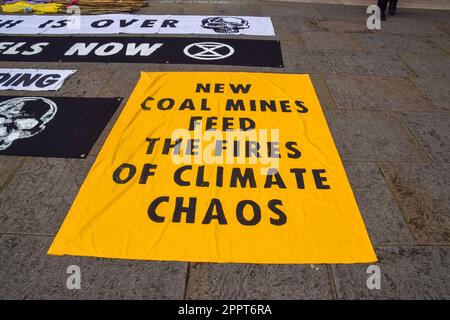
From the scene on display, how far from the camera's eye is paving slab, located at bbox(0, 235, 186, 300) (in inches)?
85.7

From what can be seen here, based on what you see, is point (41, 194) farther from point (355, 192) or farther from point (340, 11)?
point (340, 11)

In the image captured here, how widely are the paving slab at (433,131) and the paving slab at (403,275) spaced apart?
4.34 ft

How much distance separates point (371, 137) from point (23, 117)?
13.3 ft

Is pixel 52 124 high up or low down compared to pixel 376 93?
down

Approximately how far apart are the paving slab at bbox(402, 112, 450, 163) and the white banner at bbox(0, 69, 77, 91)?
4644 millimetres

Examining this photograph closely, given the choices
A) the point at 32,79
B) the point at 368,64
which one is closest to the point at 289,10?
the point at 368,64

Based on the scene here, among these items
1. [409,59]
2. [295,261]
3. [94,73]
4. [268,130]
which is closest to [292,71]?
[268,130]

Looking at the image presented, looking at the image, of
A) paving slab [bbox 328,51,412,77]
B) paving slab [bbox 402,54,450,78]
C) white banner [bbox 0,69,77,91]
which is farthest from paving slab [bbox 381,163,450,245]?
white banner [bbox 0,69,77,91]

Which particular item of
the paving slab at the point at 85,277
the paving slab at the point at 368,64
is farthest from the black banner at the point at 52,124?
the paving slab at the point at 368,64

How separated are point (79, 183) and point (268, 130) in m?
2.03

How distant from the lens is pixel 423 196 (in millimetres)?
2896

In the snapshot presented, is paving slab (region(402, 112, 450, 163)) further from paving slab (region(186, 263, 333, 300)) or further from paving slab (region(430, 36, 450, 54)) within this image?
paving slab (region(430, 36, 450, 54))
